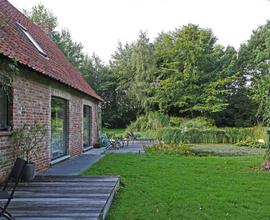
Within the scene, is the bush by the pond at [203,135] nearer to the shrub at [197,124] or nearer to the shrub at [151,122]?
the shrub at [197,124]

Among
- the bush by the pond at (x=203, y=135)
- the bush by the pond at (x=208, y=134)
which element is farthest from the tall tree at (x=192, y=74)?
the bush by the pond at (x=203, y=135)

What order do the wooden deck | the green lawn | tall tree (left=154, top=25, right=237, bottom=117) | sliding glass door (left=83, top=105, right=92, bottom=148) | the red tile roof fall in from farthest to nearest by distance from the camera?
tall tree (left=154, top=25, right=237, bottom=117) < sliding glass door (left=83, top=105, right=92, bottom=148) < the red tile roof < the green lawn < the wooden deck

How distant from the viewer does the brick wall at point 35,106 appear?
8319 millimetres

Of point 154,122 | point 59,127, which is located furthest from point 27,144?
point 154,122

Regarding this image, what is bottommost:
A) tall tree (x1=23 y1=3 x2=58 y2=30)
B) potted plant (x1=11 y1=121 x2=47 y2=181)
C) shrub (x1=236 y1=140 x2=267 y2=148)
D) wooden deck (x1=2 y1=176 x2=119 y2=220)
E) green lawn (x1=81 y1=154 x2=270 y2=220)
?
green lawn (x1=81 y1=154 x2=270 y2=220)

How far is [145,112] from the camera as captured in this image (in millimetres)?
38125

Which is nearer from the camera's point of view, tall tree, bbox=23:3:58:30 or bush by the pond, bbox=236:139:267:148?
bush by the pond, bbox=236:139:267:148

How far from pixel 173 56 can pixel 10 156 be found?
104ft

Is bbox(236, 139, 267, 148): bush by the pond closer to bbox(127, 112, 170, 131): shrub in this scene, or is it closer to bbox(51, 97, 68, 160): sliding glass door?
bbox(127, 112, 170, 131): shrub

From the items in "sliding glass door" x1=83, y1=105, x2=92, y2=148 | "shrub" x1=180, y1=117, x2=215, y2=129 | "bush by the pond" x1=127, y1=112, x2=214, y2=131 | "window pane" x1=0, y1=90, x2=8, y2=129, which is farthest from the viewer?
"bush by the pond" x1=127, y1=112, x2=214, y2=131

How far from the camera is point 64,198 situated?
20.9 ft

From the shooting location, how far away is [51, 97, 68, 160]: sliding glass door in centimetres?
1208

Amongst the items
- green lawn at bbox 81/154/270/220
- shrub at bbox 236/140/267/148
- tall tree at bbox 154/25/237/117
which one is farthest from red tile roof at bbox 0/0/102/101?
tall tree at bbox 154/25/237/117

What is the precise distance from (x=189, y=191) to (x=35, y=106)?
4.47 m
